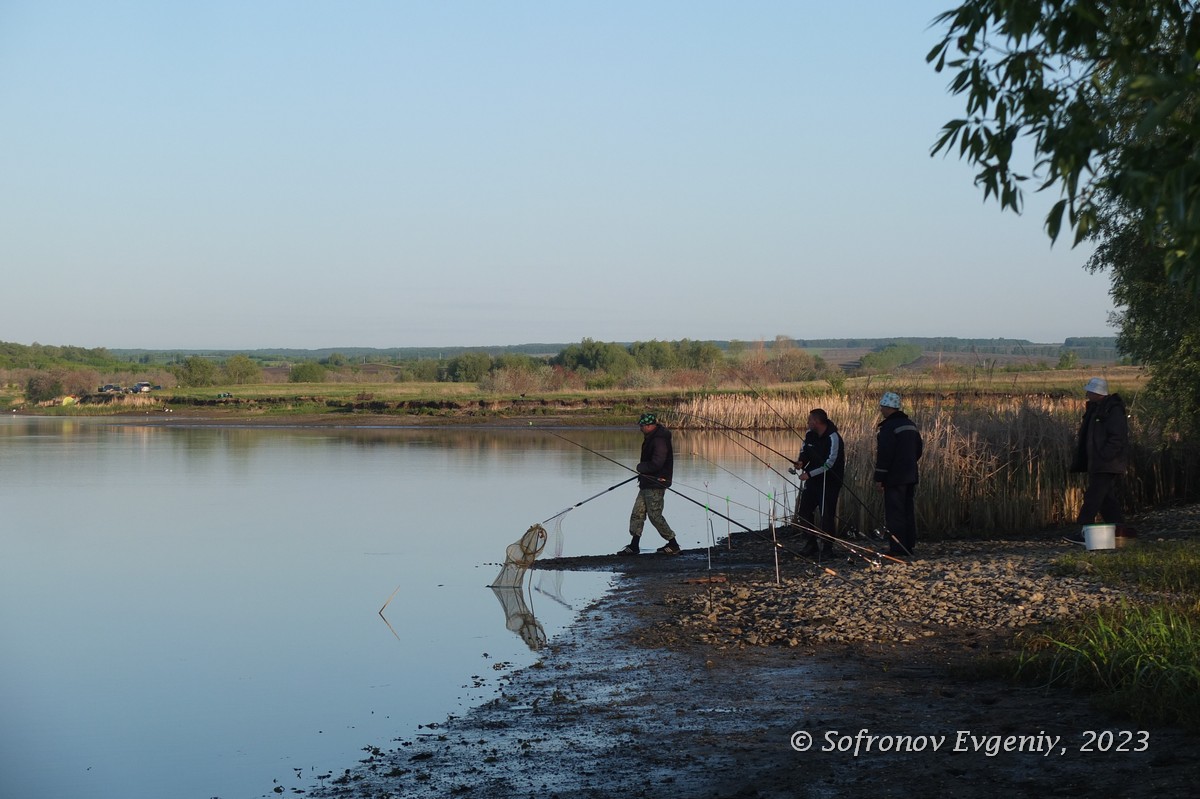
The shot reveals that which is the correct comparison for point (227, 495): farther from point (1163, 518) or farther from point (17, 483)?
point (1163, 518)

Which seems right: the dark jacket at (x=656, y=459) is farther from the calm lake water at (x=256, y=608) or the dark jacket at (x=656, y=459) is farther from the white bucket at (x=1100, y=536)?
the white bucket at (x=1100, y=536)

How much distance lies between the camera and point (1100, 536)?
38.2 feet

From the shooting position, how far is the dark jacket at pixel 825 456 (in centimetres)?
1346

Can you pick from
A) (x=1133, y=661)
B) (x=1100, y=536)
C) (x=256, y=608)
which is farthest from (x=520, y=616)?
(x=1133, y=661)

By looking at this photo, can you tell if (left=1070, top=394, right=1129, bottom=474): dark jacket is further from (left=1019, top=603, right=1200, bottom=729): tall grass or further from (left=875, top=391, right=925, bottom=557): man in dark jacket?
(left=1019, top=603, right=1200, bottom=729): tall grass

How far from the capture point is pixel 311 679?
9477 millimetres

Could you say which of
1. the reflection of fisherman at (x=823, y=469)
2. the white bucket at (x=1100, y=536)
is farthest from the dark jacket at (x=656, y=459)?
the white bucket at (x=1100, y=536)

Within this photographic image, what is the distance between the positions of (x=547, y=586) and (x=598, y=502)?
9.44 metres

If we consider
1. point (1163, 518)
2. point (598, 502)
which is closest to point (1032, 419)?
point (1163, 518)

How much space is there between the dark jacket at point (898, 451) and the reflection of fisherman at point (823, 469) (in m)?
0.99

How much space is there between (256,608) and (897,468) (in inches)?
255

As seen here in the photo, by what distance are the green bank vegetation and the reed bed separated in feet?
20.5

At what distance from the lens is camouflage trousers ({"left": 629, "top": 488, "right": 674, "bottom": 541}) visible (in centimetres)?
1505

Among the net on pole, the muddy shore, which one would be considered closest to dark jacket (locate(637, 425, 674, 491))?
the net on pole
